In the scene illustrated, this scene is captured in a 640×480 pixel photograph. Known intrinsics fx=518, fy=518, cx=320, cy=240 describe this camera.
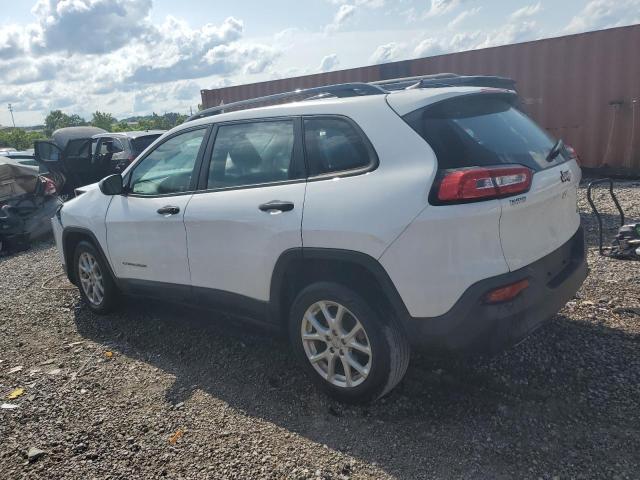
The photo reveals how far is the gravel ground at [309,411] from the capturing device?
2572 mm

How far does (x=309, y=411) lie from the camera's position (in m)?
3.08

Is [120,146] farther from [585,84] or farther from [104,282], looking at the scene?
[585,84]

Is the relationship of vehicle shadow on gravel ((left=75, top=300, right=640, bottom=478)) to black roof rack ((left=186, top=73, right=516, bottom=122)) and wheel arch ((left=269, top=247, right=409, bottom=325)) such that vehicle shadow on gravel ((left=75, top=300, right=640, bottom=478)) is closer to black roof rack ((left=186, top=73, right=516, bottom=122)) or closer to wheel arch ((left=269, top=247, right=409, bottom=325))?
wheel arch ((left=269, top=247, right=409, bottom=325))

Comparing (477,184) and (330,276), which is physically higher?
(477,184)

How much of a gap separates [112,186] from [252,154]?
4.80 feet

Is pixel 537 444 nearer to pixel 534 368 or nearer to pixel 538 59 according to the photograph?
pixel 534 368

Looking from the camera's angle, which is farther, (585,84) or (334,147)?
(585,84)

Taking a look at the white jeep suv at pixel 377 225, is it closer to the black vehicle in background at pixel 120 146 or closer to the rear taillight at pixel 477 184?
the rear taillight at pixel 477 184

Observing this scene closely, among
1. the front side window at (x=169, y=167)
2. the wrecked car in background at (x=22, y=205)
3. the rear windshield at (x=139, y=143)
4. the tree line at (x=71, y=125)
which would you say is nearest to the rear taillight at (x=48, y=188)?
the wrecked car in background at (x=22, y=205)

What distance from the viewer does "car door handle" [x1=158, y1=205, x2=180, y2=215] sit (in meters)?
3.69

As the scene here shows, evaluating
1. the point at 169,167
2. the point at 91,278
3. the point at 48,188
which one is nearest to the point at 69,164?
the point at 48,188

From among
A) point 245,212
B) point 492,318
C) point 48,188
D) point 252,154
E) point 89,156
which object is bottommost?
point 48,188

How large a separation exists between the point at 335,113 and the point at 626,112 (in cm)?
831

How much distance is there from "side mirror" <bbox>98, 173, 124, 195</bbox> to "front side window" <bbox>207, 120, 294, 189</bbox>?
105 centimetres
